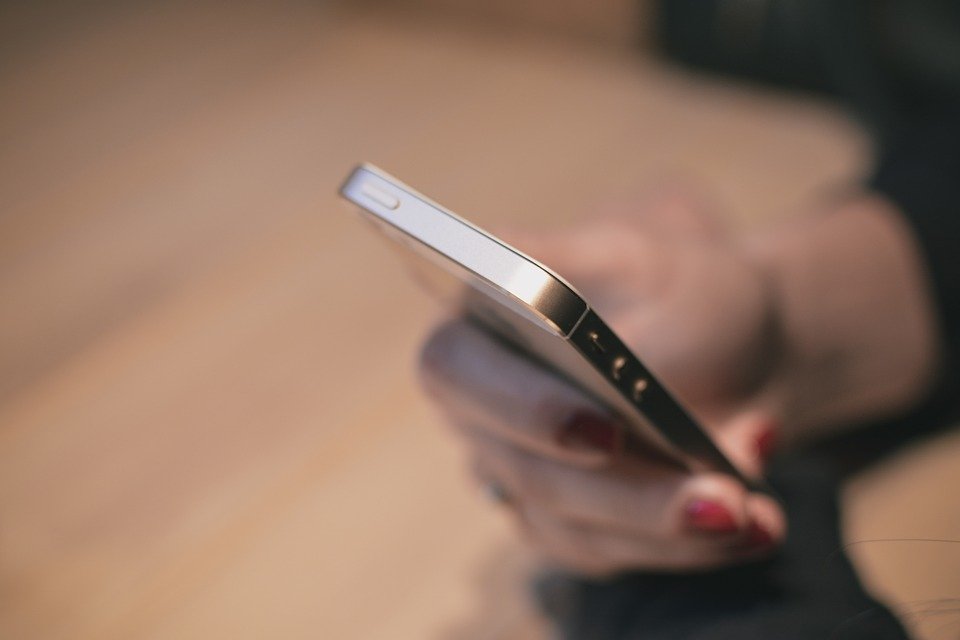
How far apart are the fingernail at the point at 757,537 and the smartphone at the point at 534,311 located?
2 cm

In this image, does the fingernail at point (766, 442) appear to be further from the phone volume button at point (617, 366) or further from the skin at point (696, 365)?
the phone volume button at point (617, 366)

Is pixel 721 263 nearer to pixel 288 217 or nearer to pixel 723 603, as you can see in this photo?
pixel 723 603

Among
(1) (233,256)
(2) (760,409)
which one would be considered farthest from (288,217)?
(2) (760,409)

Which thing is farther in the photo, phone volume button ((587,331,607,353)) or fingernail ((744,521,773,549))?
fingernail ((744,521,773,549))

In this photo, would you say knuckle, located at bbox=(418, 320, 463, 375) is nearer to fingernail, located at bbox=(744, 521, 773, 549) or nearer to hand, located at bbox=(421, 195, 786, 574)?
hand, located at bbox=(421, 195, 786, 574)

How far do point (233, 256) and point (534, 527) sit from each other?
1.06ft

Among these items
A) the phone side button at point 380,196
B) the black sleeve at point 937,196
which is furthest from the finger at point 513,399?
the black sleeve at point 937,196

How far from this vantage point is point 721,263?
38cm

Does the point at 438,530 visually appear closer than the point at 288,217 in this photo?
Yes

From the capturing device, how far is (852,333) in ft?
1.32

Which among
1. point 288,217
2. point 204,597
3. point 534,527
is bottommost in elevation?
point 204,597

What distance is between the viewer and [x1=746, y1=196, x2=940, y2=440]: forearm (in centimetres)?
40

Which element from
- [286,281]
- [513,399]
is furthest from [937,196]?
[286,281]

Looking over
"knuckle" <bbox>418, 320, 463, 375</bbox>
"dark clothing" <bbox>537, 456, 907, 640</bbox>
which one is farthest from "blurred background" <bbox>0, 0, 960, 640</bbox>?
"knuckle" <bbox>418, 320, 463, 375</bbox>
